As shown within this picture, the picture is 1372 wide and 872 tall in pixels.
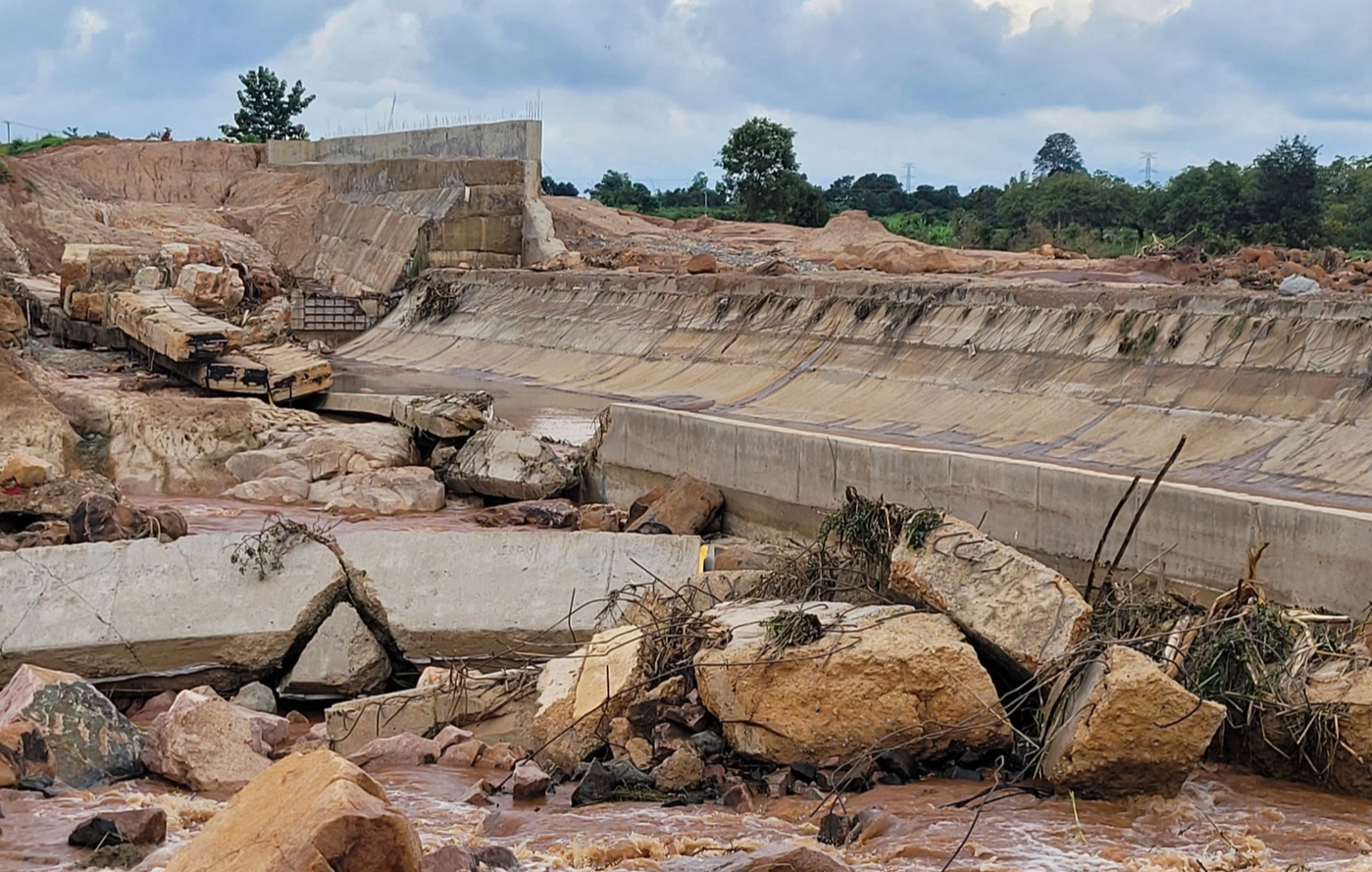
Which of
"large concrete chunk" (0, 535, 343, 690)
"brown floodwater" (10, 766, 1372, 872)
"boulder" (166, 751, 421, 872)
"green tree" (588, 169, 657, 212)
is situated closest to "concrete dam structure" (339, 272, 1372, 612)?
"brown floodwater" (10, 766, 1372, 872)

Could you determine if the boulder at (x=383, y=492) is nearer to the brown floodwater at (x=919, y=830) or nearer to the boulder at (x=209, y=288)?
the brown floodwater at (x=919, y=830)

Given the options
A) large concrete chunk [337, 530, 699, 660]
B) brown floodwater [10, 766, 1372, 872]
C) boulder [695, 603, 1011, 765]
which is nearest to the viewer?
brown floodwater [10, 766, 1372, 872]

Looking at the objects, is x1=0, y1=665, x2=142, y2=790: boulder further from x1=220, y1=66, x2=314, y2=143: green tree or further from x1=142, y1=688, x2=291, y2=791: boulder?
x1=220, y1=66, x2=314, y2=143: green tree

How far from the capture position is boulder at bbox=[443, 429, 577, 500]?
1508cm

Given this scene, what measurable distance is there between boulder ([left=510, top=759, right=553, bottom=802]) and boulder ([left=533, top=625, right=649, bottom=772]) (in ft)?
1.03

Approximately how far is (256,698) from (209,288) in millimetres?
21491

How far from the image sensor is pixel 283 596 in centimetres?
893

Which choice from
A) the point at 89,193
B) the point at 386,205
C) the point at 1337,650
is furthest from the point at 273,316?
the point at 1337,650

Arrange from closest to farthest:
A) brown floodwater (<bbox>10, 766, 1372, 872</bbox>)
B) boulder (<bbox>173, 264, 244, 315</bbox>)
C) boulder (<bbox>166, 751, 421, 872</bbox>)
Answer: boulder (<bbox>166, 751, 421, 872</bbox>) → brown floodwater (<bbox>10, 766, 1372, 872</bbox>) → boulder (<bbox>173, 264, 244, 315</bbox>)

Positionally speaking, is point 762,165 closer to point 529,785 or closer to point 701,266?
point 701,266

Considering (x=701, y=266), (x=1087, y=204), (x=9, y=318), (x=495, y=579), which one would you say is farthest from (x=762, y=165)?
(x=495, y=579)

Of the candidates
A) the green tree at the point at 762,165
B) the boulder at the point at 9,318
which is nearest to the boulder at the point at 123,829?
the boulder at the point at 9,318

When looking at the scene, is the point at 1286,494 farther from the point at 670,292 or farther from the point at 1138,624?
the point at 670,292

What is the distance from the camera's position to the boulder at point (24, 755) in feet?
21.7
